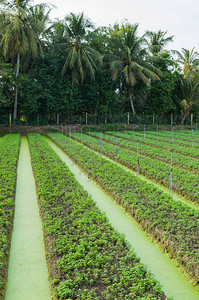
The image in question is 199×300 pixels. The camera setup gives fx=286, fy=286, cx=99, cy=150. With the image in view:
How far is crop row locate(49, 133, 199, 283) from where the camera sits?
15.7 ft

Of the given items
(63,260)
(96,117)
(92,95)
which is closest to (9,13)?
(92,95)

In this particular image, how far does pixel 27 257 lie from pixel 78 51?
24.7 metres

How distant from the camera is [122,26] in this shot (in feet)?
97.6

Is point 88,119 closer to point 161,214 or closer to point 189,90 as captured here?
point 189,90

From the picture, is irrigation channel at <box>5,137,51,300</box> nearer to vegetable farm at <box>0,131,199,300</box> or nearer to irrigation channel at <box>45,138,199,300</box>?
vegetable farm at <box>0,131,199,300</box>

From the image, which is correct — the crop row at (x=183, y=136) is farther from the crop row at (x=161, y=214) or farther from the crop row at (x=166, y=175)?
the crop row at (x=161, y=214)

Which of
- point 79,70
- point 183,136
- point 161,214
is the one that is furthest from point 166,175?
point 79,70

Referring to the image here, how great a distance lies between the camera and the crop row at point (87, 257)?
379 cm

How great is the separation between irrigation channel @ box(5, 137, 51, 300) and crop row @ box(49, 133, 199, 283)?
7.01 feet

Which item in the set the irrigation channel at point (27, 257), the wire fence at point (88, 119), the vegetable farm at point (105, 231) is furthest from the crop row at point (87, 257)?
the wire fence at point (88, 119)

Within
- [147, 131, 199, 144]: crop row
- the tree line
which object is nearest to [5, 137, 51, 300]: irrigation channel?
[147, 131, 199, 144]: crop row

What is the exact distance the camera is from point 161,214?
19.7ft

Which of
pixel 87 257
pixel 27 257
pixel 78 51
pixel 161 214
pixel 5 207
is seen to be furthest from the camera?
pixel 78 51

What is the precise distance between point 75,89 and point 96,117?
11.9ft
